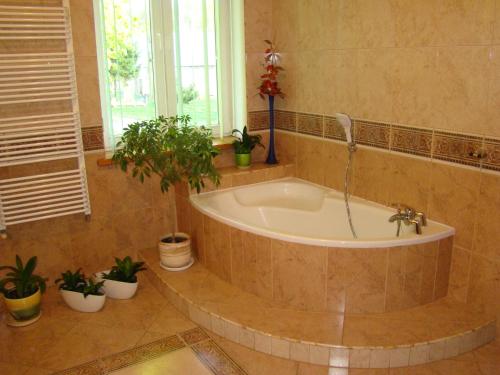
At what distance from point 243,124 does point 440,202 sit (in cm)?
170

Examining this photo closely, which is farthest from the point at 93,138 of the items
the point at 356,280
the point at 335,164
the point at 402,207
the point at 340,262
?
the point at 402,207

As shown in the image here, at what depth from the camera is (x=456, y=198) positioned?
2609 mm

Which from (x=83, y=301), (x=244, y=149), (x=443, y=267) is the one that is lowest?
(x=83, y=301)

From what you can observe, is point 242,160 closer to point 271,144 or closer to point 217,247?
point 271,144

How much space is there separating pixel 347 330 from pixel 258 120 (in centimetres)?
190

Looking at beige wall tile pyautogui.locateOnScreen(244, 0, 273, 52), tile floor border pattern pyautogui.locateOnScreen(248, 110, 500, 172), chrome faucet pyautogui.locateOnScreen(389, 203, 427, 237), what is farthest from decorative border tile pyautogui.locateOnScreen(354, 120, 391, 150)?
beige wall tile pyautogui.locateOnScreen(244, 0, 273, 52)

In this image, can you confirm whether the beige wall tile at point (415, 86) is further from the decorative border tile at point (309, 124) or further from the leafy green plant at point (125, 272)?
the leafy green plant at point (125, 272)

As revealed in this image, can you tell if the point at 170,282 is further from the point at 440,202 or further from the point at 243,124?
the point at 440,202

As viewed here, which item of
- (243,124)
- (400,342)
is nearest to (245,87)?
(243,124)

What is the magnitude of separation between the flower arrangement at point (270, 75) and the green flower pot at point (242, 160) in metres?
0.48

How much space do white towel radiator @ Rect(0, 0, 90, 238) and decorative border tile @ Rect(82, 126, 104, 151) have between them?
0.30ft

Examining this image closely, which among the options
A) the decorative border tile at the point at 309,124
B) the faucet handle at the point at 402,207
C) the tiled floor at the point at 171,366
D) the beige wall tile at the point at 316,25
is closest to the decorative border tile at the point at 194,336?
the tiled floor at the point at 171,366

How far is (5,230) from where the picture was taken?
9.78 feet

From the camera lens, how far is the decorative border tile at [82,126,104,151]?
10.4 feet
